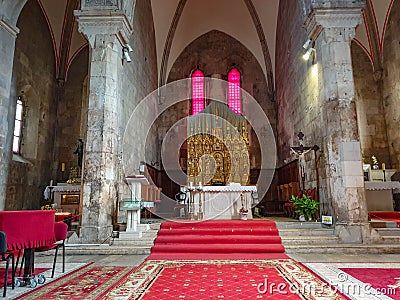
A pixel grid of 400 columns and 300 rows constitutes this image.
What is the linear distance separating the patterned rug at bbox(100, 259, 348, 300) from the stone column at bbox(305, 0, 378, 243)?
7.56 ft

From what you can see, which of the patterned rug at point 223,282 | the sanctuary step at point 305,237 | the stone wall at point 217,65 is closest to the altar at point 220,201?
the sanctuary step at point 305,237

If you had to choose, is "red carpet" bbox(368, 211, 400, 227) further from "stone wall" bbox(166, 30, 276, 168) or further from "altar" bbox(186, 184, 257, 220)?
"stone wall" bbox(166, 30, 276, 168)

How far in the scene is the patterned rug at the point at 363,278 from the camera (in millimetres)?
3471

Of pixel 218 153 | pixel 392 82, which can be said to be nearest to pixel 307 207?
pixel 218 153

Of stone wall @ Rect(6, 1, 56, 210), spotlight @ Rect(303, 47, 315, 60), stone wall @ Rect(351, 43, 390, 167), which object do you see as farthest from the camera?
stone wall @ Rect(351, 43, 390, 167)

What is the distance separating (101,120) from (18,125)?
226 inches

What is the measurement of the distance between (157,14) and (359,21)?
893 centimetres

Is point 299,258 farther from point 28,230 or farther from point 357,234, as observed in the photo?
point 28,230

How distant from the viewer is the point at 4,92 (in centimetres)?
773

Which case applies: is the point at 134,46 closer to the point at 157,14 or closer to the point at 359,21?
the point at 157,14

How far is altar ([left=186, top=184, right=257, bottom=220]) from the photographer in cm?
853

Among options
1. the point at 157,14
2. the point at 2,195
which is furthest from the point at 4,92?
the point at 157,14

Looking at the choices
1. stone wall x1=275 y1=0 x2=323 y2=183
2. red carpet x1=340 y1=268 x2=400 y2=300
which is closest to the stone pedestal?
red carpet x1=340 y1=268 x2=400 y2=300

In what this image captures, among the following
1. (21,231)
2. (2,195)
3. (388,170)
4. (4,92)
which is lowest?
(21,231)
